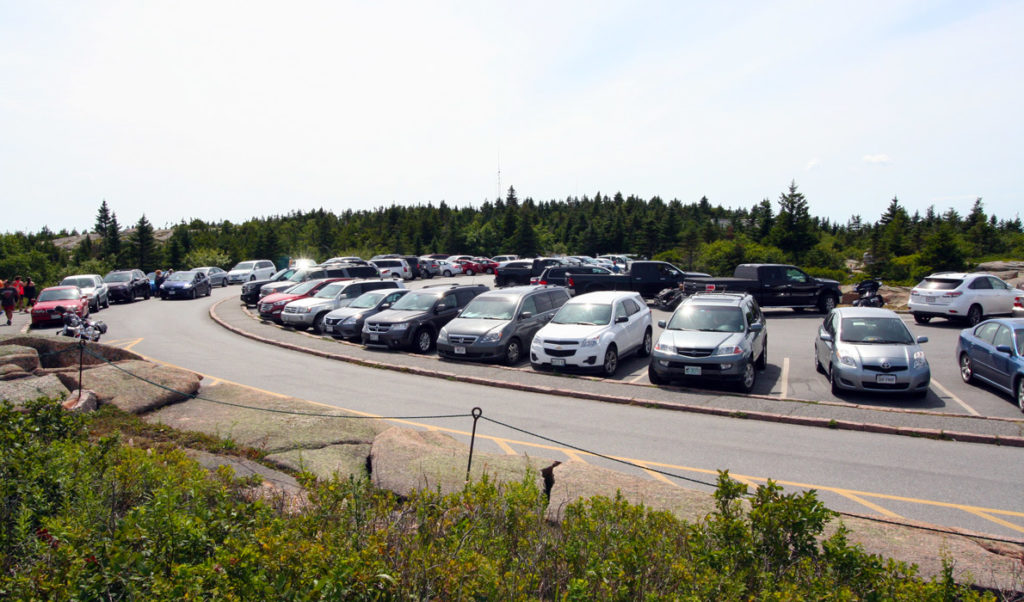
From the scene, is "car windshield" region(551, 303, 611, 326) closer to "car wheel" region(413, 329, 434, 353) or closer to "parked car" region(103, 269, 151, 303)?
"car wheel" region(413, 329, 434, 353)

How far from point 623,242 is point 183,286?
210 ft

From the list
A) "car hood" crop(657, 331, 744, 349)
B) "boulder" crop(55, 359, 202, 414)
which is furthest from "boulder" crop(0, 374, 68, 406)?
"car hood" crop(657, 331, 744, 349)

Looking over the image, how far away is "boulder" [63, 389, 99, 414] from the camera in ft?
26.3

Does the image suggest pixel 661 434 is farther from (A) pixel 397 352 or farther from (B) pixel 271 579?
(A) pixel 397 352

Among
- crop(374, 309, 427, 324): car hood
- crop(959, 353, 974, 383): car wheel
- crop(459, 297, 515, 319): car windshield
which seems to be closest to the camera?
crop(959, 353, 974, 383): car wheel

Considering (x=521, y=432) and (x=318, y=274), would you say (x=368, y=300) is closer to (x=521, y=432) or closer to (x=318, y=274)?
(x=318, y=274)

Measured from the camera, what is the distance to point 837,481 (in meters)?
A: 7.31

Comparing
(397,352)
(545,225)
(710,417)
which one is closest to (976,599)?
(710,417)

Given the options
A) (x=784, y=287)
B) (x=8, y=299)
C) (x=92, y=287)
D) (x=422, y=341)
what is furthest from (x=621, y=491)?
(x=92, y=287)

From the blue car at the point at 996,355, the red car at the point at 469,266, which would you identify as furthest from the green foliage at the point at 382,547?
the red car at the point at 469,266

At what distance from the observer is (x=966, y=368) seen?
12.6m

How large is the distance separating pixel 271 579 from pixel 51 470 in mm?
2513

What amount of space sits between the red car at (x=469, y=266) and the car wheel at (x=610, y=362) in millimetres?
43958

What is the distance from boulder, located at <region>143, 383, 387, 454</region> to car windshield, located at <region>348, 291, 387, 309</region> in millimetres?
10005
